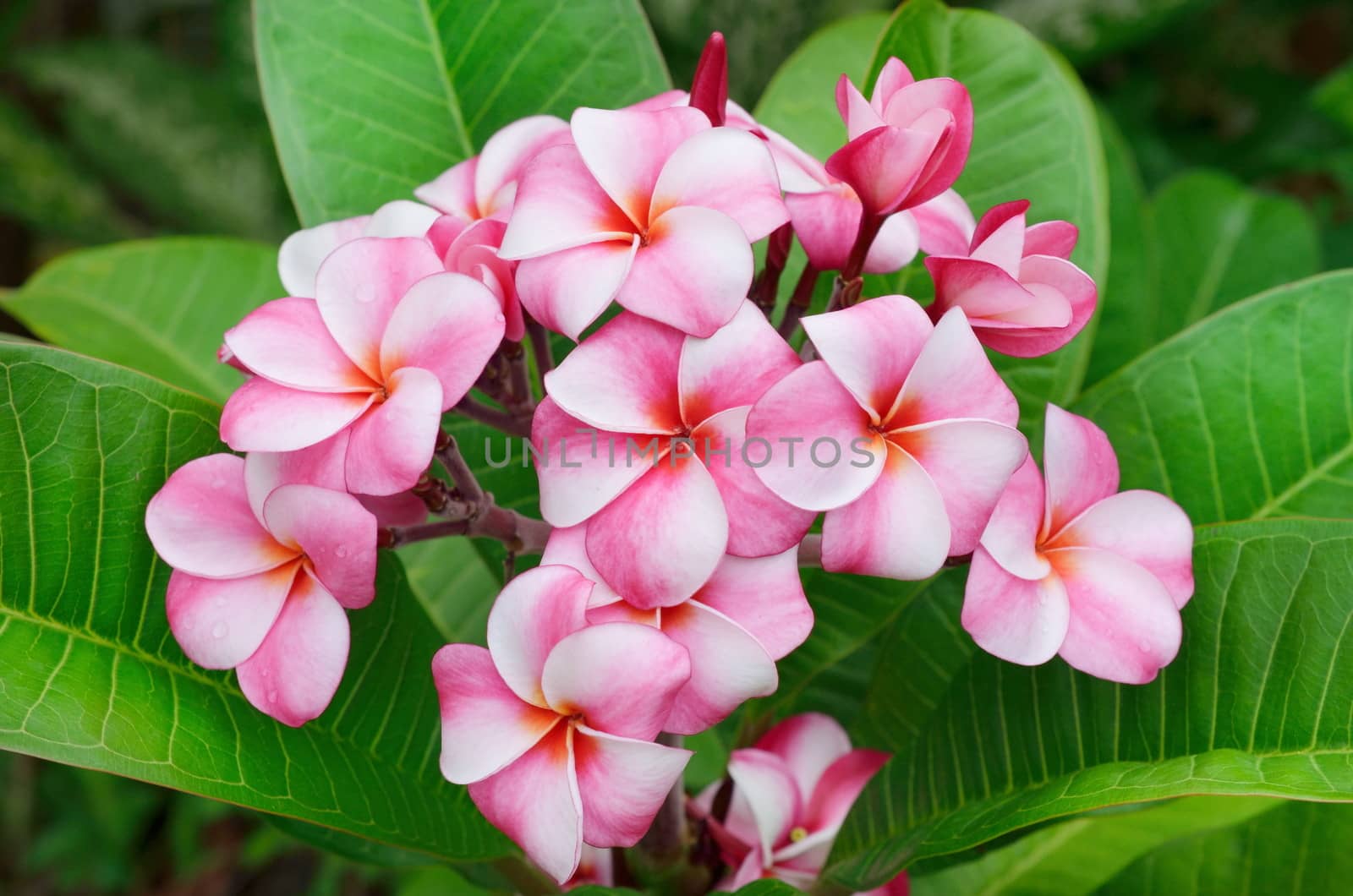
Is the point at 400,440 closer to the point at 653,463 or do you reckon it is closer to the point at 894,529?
the point at 653,463

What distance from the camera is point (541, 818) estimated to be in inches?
17.6

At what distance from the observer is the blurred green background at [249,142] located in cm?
154

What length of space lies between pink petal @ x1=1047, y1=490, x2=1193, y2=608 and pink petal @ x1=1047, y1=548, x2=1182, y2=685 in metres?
0.02

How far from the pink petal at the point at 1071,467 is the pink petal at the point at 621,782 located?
0.71ft

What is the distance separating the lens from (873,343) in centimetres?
44

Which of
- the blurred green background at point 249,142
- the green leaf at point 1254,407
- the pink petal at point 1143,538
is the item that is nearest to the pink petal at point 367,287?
the pink petal at point 1143,538

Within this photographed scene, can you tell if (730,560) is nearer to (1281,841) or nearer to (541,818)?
(541,818)

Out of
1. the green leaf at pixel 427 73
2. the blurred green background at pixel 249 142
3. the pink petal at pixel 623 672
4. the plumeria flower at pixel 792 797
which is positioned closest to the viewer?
the pink petal at pixel 623 672

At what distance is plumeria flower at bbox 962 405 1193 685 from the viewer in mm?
480

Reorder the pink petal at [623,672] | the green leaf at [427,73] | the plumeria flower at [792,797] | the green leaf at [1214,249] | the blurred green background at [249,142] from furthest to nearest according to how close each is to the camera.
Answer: the blurred green background at [249,142], the green leaf at [1214,249], the green leaf at [427,73], the plumeria flower at [792,797], the pink petal at [623,672]

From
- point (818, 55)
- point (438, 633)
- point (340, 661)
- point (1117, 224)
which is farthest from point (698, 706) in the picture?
point (1117, 224)

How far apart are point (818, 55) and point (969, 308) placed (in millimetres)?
451

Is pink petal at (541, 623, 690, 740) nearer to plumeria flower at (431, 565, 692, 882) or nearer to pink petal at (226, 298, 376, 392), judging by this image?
plumeria flower at (431, 565, 692, 882)

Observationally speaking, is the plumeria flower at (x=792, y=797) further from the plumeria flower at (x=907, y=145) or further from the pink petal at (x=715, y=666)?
the plumeria flower at (x=907, y=145)
